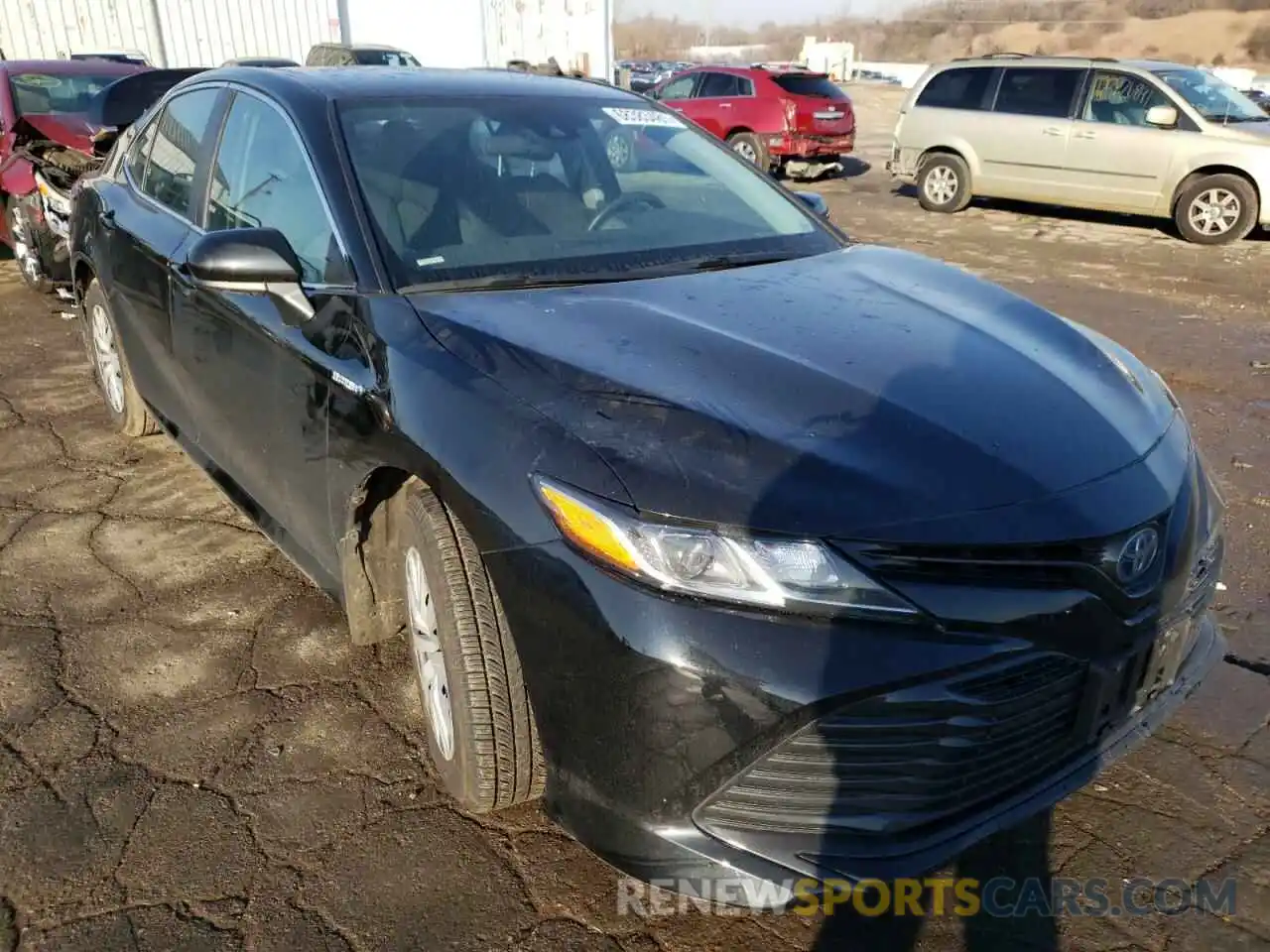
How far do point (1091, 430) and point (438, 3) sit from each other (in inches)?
956

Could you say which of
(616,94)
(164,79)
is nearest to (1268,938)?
(616,94)

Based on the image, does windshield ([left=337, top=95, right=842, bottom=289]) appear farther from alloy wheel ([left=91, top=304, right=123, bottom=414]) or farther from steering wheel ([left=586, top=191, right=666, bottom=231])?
alloy wheel ([left=91, top=304, right=123, bottom=414])

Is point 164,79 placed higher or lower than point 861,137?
higher

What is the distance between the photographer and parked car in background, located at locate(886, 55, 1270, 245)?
10336 mm

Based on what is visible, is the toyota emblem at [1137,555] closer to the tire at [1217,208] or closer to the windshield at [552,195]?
the windshield at [552,195]

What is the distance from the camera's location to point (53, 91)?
8203 millimetres

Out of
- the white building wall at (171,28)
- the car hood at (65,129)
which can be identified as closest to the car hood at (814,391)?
the car hood at (65,129)

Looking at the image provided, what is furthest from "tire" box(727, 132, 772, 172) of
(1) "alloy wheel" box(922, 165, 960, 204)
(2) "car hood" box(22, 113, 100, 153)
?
(2) "car hood" box(22, 113, 100, 153)

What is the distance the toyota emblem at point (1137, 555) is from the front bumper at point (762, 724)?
15 cm

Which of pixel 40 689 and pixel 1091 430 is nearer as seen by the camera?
pixel 1091 430

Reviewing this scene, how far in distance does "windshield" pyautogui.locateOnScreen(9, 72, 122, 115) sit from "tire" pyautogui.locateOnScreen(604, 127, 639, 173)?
650 centimetres

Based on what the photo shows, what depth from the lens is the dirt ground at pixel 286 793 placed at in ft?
6.97

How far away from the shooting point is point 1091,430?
2090mm

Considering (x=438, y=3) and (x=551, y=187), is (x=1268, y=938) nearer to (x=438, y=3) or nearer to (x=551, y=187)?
(x=551, y=187)
